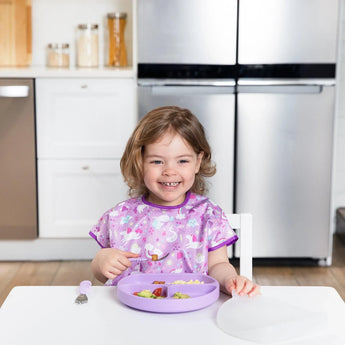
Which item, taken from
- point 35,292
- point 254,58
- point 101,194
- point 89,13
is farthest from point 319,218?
point 35,292

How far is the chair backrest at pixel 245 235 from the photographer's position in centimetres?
155

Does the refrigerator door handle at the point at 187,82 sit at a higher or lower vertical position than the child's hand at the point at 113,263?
higher

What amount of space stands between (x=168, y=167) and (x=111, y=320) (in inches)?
18.2

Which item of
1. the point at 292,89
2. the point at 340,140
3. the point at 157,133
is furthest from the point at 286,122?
the point at 157,133

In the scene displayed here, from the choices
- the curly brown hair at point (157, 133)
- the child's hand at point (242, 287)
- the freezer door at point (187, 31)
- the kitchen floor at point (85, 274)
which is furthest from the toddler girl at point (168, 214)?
the freezer door at point (187, 31)

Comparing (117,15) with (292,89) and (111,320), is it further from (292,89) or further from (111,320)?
(111,320)

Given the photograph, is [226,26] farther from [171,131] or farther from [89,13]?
[171,131]

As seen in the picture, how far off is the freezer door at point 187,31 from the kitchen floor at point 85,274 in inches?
40.0

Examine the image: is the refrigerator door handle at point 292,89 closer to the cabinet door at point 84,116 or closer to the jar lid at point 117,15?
the cabinet door at point 84,116

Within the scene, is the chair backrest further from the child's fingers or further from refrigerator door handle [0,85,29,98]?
refrigerator door handle [0,85,29,98]

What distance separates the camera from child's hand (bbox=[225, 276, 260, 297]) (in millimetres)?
1257

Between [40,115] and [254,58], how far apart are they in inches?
40.8

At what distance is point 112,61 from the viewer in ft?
11.6

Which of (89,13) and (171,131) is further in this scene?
(89,13)
